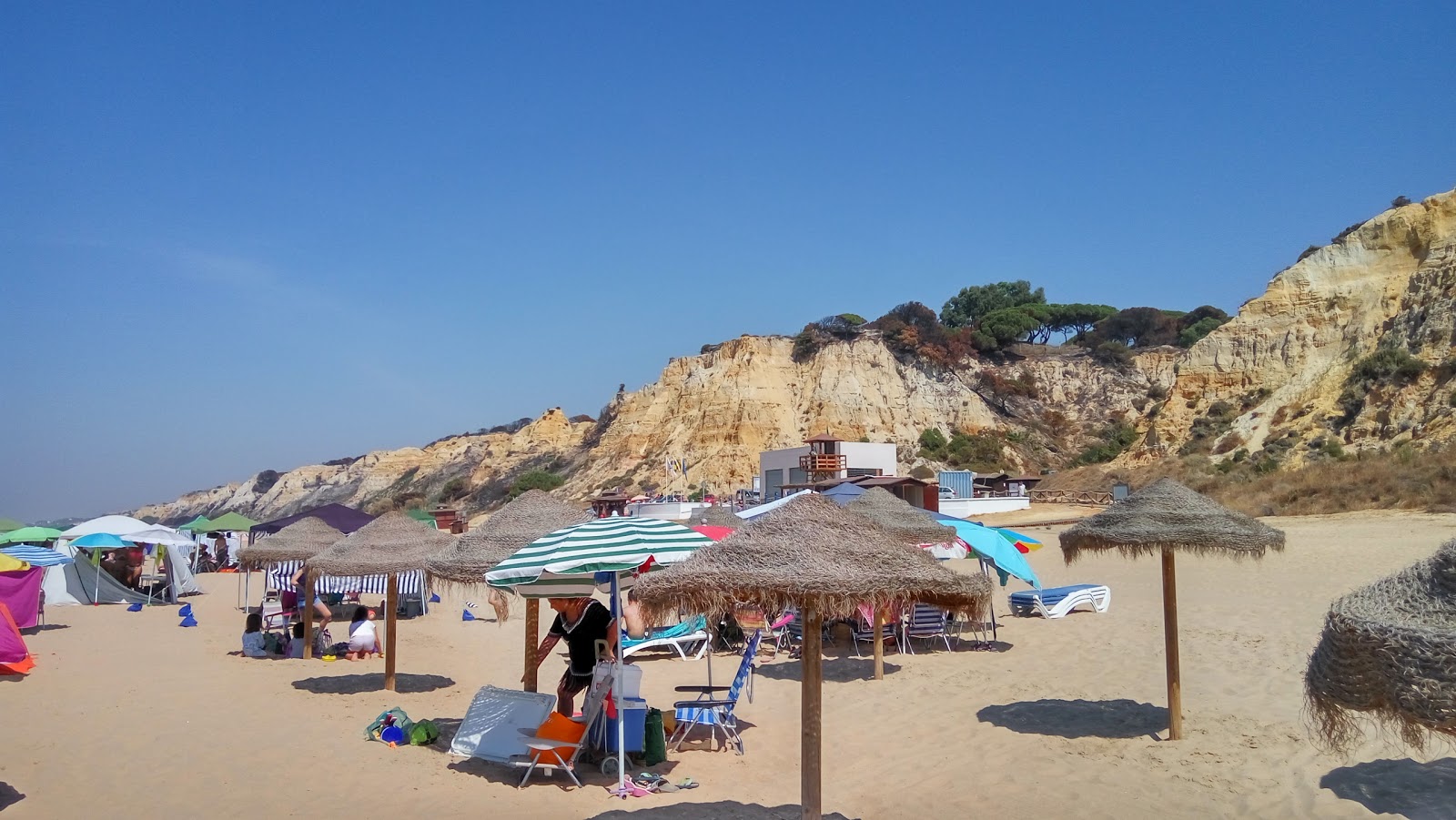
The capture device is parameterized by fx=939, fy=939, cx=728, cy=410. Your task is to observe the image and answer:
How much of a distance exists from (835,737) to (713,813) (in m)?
2.23

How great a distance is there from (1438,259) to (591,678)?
126 feet

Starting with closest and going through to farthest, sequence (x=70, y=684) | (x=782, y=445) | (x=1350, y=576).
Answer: (x=70, y=684) → (x=1350, y=576) → (x=782, y=445)

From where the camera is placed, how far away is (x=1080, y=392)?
55.4m

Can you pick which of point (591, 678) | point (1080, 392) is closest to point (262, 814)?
point (591, 678)

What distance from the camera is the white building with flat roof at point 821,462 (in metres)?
37.6

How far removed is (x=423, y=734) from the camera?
301 inches

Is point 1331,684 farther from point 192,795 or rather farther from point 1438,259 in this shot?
point 1438,259

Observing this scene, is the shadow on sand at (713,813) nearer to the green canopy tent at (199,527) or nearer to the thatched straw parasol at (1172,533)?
the thatched straw parasol at (1172,533)

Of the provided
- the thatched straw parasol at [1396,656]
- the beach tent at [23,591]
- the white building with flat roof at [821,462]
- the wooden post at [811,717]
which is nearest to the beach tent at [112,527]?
the beach tent at [23,591]

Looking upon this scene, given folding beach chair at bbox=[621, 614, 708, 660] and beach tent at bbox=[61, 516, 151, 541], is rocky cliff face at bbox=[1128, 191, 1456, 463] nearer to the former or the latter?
folding beach chair at bbox=[621, 614, 708, 660]

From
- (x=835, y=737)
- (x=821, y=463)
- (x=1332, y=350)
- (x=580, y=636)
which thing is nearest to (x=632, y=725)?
(x=580, y=636)

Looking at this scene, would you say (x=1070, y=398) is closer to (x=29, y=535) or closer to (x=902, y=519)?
(x=902, y=519)

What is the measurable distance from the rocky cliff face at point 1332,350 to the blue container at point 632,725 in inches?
1124

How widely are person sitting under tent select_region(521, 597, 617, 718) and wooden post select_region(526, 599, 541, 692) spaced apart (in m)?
0.64
